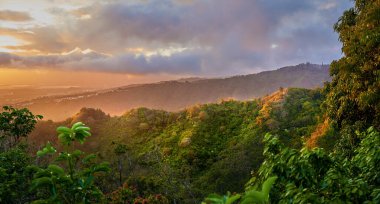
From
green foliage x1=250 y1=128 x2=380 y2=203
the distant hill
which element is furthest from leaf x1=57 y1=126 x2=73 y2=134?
the distant hill

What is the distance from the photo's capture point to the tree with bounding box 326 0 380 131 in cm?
1675

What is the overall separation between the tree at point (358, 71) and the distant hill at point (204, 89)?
318ft

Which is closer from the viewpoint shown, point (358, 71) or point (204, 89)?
point (358, 71)

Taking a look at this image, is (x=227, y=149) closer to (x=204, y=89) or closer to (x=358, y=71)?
(x=358, y=71)

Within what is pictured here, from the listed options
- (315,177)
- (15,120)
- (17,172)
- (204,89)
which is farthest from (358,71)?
Answer: (204,89)

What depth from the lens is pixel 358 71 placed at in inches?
701

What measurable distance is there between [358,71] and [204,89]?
423 feet

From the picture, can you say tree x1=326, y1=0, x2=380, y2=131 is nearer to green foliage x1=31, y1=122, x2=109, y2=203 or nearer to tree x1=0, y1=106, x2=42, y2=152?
green foliage x1=31, y1=122, x2=109, y2=203

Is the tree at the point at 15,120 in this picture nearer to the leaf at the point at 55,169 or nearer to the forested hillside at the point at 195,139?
the leaf at the point at 55,169

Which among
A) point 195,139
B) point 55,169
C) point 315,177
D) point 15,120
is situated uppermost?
point 55,169

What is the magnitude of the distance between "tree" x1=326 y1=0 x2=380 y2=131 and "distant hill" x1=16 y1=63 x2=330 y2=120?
318 ft

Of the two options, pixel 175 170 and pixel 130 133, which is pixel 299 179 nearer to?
pixel 175 170

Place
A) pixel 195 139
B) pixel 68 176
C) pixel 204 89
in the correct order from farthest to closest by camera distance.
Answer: pixel 204 89, pixel 195 139, pixel 68 176

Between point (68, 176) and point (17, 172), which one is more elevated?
point (68, 176)
